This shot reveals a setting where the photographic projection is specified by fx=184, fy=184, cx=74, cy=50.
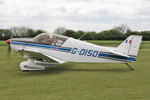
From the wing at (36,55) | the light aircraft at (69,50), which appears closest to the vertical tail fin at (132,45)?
the light aircraft at (69,50)

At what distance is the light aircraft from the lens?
8586 millimetres

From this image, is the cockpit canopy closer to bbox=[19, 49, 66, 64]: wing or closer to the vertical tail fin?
bbox=[19, 49, 66, 64]: wing

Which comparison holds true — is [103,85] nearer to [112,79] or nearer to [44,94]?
[112,79]

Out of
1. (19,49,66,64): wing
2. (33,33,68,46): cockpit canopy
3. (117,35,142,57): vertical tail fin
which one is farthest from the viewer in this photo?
(33,33,68,46): cockpit canopy

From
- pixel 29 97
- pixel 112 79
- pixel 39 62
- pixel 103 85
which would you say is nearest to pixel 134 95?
pixel 103 85

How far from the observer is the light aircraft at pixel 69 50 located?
8.59 metres

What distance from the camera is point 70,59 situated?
8.99m

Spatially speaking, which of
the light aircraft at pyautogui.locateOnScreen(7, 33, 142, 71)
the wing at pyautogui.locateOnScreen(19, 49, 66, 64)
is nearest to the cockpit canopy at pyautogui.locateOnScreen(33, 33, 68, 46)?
the light aircraft at pyautogui.locateOnScreen(7, 33, 142, 71)

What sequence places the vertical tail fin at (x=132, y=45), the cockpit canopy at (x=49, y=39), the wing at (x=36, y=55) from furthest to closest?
the cockpit canopy at (x=49, y=39)
the vertical tail fin at (x=132, y=45)
the wing at (x=36, y=55)

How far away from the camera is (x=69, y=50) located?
29.4ft

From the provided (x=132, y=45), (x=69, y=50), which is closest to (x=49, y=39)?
(x=69, y=50)

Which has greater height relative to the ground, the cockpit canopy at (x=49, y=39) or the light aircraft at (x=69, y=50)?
the cockpit canopy at (x=49, y=39)

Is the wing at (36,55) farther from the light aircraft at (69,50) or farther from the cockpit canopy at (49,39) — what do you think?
the cockpit canopy at (49,39)

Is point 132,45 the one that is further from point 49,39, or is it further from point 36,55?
point 36,55
